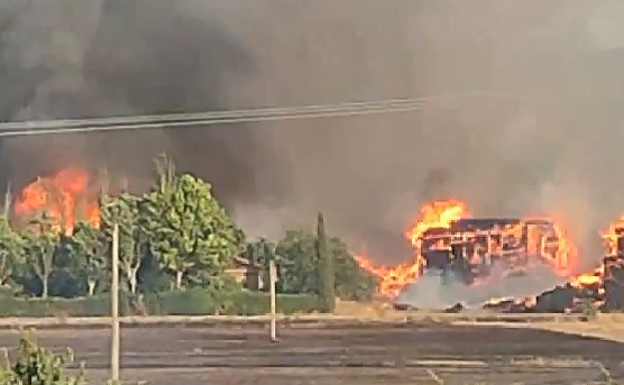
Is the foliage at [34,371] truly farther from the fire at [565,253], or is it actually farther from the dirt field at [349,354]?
the fire at [565,253]

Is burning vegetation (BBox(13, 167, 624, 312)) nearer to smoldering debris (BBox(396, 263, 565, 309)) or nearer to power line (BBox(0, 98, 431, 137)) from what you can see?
smoldering debris (BBox(396, 263, 565, 309))

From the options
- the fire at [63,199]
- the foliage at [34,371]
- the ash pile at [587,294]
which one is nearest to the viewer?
the foliage at [34,371]

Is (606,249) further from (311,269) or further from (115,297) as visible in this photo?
(115,297)

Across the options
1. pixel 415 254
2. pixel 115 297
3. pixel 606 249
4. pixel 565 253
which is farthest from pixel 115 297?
pixel 606 249

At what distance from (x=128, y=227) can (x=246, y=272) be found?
514 millimetres

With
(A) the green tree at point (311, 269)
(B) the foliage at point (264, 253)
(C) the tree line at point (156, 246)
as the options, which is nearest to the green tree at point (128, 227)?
(C) the tree line at point (156, 246)

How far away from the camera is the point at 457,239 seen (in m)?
4.23

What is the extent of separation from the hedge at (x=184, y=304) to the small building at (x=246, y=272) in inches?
1.4

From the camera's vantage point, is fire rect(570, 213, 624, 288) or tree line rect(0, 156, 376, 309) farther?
tree line rect(0, 156, 376, 309)

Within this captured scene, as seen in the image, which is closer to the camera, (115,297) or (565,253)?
(565,253)

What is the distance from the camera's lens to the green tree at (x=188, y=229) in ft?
14.2

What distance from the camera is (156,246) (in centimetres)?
436

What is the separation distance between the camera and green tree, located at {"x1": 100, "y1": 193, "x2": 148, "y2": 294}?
4.36 m

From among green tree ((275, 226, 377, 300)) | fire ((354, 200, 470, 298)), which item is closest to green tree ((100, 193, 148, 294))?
green tree ((275, 226, 377, 300))
